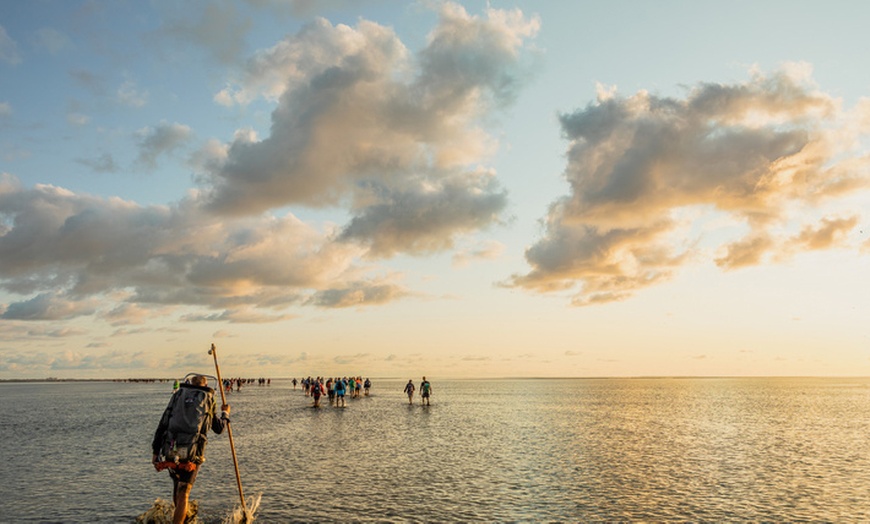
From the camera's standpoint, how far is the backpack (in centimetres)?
1064

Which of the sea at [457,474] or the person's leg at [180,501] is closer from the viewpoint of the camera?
the person's leg at [180,501]

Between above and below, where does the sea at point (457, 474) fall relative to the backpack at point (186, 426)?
below

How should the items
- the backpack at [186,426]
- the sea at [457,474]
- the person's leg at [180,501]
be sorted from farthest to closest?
the sea at [457,474]
the person's leg at [180,501]
the backpack at [186,426]

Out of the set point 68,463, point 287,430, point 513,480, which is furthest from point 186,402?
point 287,430

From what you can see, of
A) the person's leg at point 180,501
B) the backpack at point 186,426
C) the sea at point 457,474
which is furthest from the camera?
the sea at point 457,474

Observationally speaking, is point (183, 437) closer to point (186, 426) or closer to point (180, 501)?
point (186, 426)

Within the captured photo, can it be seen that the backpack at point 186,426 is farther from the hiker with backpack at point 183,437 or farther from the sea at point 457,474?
the sea at point 457,474

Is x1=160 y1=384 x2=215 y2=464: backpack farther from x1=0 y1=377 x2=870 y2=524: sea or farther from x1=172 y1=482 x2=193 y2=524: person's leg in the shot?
x1=0 y1=377 x2=870 y2=524: sea

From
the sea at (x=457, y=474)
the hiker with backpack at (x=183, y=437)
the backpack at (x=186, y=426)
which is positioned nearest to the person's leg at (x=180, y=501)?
the hiker with backpack at (x=183, y=437)

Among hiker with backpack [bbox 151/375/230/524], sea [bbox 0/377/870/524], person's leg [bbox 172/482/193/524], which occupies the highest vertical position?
hiker with backpack [bbox 151/375/230/524]

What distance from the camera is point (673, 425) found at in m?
40.0

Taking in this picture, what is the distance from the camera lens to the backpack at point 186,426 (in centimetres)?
1064

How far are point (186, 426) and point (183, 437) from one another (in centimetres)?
20

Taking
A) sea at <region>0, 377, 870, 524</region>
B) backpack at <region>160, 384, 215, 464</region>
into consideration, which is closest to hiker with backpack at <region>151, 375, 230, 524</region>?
backpack at <region>160, 384, 215, 464</region>
